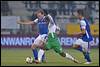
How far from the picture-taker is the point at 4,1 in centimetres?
3612

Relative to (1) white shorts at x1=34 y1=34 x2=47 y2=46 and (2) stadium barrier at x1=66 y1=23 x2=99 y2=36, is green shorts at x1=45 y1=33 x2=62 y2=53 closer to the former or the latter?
(1) white shorts at x1=34 y1=34 x2=47 y2=46

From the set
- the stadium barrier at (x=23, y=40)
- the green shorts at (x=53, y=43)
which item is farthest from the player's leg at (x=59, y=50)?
the stadium barrier at (x=23, y=40)

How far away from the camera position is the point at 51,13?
35156 millimetres

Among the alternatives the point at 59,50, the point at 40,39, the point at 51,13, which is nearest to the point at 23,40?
the point at 51,13

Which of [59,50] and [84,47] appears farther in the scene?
[84,47]

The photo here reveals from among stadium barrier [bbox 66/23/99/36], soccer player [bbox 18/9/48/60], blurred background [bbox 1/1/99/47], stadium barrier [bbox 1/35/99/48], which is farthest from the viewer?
stadium barrier [bbox 66/23/99/36]

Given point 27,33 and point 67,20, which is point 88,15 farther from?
point 27,33

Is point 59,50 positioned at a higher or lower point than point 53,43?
lower

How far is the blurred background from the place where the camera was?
108 ft

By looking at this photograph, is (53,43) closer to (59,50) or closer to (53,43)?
(53,43)

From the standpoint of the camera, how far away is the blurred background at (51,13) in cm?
3291

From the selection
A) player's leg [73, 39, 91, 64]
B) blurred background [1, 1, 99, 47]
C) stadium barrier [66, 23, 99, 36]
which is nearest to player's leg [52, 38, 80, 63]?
player's leg [73, 39, 91, 64]

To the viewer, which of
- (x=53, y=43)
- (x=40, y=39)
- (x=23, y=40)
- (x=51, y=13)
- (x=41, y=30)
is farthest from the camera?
(x=51, y=13)

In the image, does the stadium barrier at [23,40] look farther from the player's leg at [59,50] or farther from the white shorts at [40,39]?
the player's leg at [59,50]
